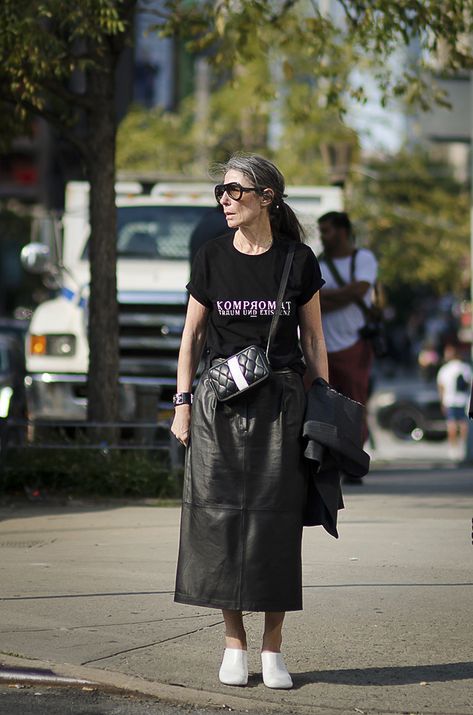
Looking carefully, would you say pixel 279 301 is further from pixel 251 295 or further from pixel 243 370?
pixel 243 370

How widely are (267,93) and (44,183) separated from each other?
57627mm

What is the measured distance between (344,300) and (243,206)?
5.98 m

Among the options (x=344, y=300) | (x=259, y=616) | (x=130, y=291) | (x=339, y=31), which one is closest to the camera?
(x=259, y=616)

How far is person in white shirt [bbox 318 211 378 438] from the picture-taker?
1163 centimetres

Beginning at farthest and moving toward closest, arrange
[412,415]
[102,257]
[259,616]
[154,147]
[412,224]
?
[154,147] < [412,224] < [412,415] < [102,257] < [259,616]

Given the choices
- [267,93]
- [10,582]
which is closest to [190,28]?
[267,93]

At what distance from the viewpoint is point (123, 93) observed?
13984 millimetres

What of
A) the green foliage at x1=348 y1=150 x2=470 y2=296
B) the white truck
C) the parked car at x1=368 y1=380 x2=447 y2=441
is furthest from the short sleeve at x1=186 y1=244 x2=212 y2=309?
the green foliage at x1=348 y1=150 x2=470 y2=296

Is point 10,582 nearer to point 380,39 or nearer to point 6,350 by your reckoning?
point 380,39

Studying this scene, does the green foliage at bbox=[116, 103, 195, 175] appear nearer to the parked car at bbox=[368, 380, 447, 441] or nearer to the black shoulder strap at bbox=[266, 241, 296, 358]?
the parked car at bbox=[368, 380, 447, 441]

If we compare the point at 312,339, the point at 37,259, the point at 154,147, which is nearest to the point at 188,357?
the point at 312,339

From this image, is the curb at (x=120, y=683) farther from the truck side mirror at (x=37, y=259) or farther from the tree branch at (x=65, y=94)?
the truck side mirror at (x=37, y=259)

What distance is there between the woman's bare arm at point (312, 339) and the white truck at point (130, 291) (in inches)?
325

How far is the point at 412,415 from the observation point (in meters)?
29.8
